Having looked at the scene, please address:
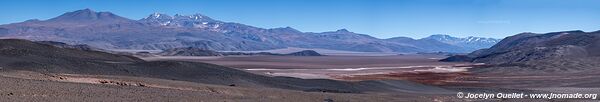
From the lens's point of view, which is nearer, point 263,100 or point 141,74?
point 263,100

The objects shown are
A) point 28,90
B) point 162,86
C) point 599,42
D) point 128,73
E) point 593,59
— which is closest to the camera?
point 28,90

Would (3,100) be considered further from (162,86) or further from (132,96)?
(162,86)

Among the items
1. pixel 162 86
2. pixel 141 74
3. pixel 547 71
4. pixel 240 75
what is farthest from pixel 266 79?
pixel 547 71

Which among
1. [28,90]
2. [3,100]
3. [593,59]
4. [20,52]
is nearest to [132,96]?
[28,90]

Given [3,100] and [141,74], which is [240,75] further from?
[3,100]

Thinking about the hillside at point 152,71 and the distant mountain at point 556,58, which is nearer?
the hillside at point 152,71

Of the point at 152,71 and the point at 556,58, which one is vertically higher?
the point at 152,71

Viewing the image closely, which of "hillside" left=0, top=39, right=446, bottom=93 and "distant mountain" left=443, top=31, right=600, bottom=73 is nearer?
"hillside" left=0, top=39, right=446, bottom=93

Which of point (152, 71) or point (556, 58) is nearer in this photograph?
point (152, 71)

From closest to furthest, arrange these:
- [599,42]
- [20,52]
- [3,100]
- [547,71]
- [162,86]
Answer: [3,100], [162,86], [20,52], [547,71], [599,42]
